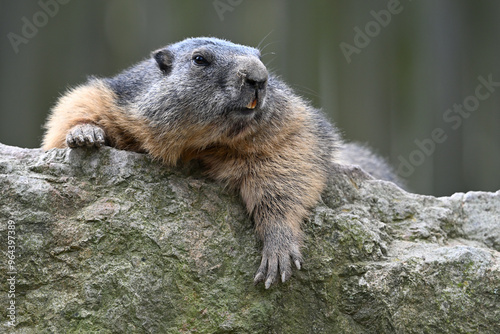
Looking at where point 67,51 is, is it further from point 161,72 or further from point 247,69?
point 247,69

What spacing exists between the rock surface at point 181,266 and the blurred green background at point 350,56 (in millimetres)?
4735

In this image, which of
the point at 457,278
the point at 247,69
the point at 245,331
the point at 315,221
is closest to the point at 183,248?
the point at 245,331

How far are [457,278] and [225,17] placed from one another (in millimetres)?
5908

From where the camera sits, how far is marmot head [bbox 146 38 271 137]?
174 inches

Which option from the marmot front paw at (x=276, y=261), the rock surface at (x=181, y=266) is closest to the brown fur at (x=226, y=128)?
the marmot front paw at (x=276, y=261)

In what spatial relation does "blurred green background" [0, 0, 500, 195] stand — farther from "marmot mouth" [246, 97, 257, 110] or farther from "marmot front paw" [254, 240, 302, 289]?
"marmot front paw" [254, 240, 302, 289]

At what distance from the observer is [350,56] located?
9273mm

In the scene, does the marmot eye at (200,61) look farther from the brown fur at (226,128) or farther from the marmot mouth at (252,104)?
the marmot mouth at (252,104)

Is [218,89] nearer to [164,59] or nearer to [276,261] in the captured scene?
[164,59]

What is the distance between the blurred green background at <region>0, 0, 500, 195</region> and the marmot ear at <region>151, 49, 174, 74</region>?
3974 millimetres

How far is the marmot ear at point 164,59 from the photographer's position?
16.4ft

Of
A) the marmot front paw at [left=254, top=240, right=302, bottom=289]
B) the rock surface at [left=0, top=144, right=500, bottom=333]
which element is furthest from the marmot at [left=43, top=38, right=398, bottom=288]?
the rock surface at [left=0, top=144, right=500, bottom=333]

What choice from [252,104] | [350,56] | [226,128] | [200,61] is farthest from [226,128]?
[350,56]

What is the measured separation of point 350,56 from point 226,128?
525 cm
